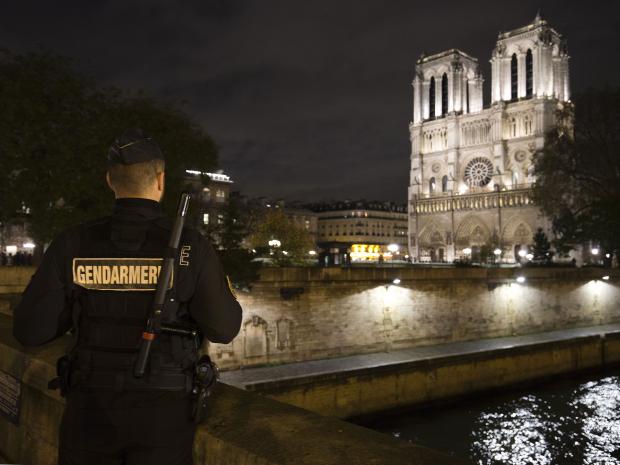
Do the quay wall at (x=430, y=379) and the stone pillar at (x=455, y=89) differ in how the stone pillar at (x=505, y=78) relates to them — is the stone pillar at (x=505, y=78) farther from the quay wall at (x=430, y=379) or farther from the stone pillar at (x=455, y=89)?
the quay wall at (x=430, y=379)

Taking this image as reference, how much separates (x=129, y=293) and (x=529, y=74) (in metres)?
78.3

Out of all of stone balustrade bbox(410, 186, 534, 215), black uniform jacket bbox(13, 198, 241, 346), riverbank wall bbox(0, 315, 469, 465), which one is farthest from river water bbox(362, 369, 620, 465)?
stone balustrade bbox(410, 186, 534, 215)

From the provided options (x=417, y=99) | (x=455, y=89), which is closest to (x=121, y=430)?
(x=455, y=89)

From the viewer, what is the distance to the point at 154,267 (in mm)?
2312

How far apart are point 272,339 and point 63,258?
18271 millimetres

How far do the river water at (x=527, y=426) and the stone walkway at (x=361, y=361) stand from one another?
180 cm

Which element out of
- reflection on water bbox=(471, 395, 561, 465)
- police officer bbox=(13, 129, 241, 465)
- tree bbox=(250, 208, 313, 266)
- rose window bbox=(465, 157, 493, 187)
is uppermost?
rose window bbox=(465, 157, 493, 187)

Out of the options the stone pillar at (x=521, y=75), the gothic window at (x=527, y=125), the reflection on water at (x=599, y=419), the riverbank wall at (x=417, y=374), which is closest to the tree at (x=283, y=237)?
the riverbank wall at (x=417, y=374)

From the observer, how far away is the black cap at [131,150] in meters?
2.44

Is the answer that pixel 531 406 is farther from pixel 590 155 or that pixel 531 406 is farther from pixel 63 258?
pixel 590 155

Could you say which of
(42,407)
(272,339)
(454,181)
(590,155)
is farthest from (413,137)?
(42,407)

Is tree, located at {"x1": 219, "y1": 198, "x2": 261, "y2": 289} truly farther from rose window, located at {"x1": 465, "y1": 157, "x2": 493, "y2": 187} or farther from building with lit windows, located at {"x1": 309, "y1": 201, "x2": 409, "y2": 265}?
building with lit windows, located at {"x1": 309, "y1": 201, "x2": 409, "y2": 265}

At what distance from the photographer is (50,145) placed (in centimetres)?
2070

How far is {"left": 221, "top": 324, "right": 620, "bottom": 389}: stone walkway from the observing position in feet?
57.7
